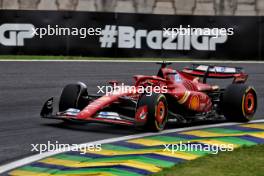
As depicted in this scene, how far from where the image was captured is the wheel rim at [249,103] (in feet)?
39.4

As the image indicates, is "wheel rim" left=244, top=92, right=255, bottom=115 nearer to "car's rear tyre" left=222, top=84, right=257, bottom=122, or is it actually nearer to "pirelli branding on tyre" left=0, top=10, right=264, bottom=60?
"car's rear tyre" left=222, top=84, right=257, bottom=122

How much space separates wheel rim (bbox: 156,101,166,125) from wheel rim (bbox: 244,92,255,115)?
1822 mm

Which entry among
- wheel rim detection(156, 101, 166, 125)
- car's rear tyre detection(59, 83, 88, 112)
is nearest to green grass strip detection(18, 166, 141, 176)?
wheel rim detection(156, 101, 166, 125)

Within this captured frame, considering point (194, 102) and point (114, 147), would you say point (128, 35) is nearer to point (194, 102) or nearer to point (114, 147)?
point (194, 102)

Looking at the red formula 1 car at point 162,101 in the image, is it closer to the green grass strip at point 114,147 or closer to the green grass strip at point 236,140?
the green grass strip at point 114,147

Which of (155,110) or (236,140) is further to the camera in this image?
(155,110)

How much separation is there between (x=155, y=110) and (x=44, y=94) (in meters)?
5.16

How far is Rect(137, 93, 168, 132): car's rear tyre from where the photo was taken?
413 inches

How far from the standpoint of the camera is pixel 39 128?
36.3 ft

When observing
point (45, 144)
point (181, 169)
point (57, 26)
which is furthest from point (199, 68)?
point (57, 26)

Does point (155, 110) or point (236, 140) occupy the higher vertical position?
point (155, 110)

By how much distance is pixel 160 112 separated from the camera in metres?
10.8

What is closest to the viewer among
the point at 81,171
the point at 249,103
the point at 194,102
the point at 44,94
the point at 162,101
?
the point at 81,171

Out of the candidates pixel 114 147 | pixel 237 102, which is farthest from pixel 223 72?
pixel 114 147
